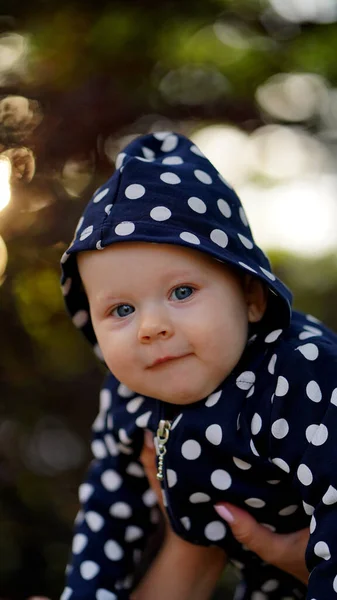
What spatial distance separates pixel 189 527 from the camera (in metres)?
1.52

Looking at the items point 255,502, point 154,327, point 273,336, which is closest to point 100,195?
point 154,327

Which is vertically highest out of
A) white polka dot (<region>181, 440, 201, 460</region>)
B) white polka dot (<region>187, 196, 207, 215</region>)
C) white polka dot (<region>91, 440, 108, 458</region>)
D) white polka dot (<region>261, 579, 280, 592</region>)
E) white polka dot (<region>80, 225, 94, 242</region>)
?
white polka dot (<region>187, 196, 207, 215</region>)

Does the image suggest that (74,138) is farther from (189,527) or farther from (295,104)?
(189,527)

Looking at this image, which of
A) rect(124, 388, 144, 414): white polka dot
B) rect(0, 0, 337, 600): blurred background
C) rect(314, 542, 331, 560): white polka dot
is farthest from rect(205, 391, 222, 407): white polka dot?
rect(0, 0, 337, 600): blurred background

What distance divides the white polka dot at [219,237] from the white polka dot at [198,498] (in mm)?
467

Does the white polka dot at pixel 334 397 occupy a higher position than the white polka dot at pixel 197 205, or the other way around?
the white polka dot at pixel 197 205

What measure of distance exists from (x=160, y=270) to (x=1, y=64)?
4.38 feet

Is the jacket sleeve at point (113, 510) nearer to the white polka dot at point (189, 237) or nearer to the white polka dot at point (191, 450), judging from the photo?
the white polka dot at point (191, 450)

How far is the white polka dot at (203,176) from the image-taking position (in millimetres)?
1455

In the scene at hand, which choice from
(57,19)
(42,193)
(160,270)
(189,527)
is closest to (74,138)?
(42,193)

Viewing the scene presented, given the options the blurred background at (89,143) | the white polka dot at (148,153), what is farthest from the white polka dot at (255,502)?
the blurred background at (89,143)

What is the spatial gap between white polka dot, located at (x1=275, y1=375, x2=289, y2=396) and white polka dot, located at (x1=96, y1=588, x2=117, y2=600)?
608 mm

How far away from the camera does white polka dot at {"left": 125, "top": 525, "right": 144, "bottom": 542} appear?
1.71 meters

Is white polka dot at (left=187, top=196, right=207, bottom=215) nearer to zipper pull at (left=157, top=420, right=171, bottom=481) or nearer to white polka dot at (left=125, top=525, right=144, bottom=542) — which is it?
zipper pull at (left=157, top=420, right=171, bottom=481)
